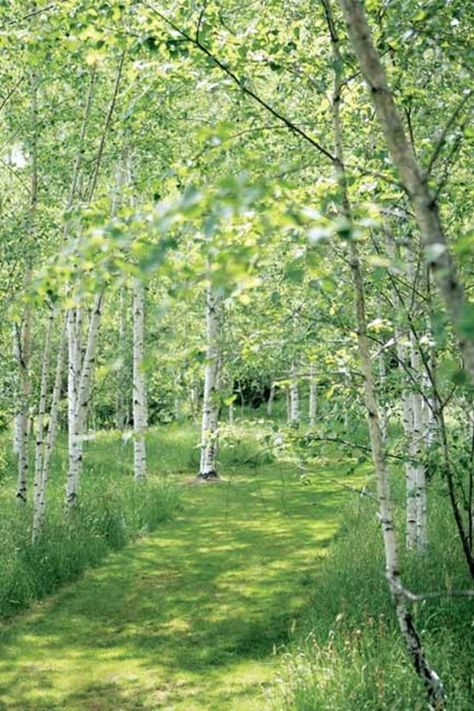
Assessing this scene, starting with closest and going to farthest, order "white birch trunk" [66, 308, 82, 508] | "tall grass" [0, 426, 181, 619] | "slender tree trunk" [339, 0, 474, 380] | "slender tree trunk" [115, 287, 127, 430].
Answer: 1. "slender tree trunk" [339, 0, 474, 380]
2. "tall grass" [0, 426, 181, 619]
3. "white birch trunk" [66, 308, 82, 508]
4. "slender tree trunk" [115, 287, 127, 430]

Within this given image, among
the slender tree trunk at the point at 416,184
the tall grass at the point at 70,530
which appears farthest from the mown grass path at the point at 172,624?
the slender tree trunk at the point at 416,184

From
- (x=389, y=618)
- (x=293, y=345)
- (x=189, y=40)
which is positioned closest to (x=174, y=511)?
(x=389, y=618)

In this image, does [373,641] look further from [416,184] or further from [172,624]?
[416,184]

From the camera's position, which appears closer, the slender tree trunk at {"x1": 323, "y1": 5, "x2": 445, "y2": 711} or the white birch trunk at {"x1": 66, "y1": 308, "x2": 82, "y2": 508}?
the slender tree trunk at {"x1": 323, "y1": 5, "x2": 445, "y2": 711}

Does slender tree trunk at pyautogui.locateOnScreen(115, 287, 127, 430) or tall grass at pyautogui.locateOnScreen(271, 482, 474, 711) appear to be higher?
slender tree trunk at pyautogui.locateOnScreen(115, 287, 127, 430)

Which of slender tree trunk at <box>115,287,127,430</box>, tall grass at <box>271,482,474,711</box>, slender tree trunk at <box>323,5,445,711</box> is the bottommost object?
tall grass at <box>271,482,474,711</box>

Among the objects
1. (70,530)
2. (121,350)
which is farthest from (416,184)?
(121,350)

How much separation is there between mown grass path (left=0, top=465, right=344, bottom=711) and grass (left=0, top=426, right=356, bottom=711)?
0.05ft

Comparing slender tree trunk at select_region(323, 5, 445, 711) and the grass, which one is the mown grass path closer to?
the grass

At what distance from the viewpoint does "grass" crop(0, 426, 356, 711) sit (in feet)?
24.0

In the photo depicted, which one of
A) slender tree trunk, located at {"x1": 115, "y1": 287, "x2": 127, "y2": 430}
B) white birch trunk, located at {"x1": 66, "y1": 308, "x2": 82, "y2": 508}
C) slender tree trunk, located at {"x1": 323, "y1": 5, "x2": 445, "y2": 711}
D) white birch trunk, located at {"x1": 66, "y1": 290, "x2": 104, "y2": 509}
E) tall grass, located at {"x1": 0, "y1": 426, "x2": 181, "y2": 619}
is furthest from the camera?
slender tree trunk, located at {"x1": 115, "y1": 287, "x2": 127, "y2": 430}

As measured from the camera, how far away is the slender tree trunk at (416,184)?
248 centimetres

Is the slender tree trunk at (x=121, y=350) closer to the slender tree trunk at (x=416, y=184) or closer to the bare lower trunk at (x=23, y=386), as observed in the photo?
the bare lower trunk at (x=23, y=386)

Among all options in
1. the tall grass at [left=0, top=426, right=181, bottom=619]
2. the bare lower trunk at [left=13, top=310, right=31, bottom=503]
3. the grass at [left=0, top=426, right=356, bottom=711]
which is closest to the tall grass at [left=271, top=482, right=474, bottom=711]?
the grass at [left=0, top=426, right=356, bottom=711]
